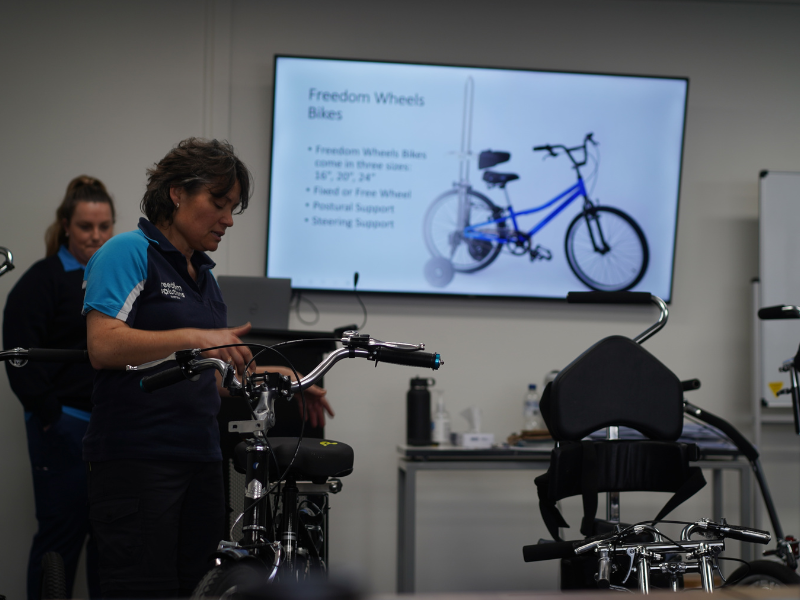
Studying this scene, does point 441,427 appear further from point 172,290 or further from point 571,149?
point 172,290

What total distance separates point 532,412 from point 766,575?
1323 millimetres

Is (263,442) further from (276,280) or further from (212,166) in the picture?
(276,280)

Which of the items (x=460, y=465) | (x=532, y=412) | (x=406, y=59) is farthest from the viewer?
(x=406, y=59)

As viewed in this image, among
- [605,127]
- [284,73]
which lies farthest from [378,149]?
[605,127]

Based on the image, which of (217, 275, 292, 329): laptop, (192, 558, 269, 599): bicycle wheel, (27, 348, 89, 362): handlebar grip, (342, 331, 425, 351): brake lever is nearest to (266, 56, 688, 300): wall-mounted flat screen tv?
(217, 275, 292, 329): laptop

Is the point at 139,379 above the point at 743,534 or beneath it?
above

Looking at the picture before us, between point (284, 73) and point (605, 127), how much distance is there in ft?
5.38

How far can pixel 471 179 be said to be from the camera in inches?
142

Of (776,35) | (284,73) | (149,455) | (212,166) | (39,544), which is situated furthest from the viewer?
(776,35)

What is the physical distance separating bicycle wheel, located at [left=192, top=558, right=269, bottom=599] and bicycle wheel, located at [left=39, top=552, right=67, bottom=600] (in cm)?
72

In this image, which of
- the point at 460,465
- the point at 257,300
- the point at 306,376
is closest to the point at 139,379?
the point at 306,376

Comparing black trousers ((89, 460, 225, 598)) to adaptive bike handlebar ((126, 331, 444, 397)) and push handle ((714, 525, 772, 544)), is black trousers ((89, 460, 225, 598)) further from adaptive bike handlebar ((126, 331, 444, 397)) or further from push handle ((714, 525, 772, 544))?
push handle ((714, 525, 772, 544))

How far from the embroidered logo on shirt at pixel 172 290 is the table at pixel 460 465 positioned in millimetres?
1582

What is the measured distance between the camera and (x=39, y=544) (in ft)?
9.12
